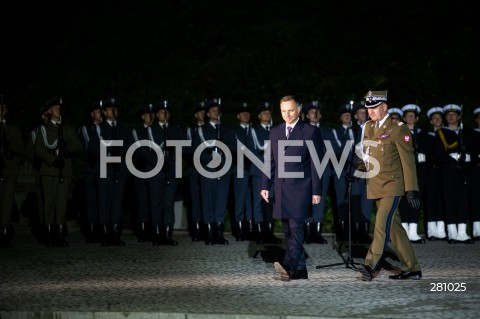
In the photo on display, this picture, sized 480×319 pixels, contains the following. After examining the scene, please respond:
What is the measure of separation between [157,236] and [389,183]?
5420 millimetres

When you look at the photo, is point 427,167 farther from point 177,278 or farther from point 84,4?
point 84,4

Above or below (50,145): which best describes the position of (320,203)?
below

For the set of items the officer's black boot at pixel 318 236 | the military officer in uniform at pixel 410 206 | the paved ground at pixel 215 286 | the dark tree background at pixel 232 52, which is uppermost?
the dark tree background at pixel 232 52

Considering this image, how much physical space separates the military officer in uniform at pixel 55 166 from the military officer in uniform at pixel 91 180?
42cm

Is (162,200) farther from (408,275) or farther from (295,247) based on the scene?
(408,275)

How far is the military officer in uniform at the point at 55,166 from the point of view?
47.0 feet

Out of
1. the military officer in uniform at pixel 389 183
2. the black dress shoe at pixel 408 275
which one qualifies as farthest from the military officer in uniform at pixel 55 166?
the black dress shoe at pixel 408 275

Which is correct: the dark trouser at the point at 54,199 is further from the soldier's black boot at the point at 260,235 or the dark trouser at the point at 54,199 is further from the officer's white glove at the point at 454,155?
the officer's white glove at the point at 454,155

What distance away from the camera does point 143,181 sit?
1506 centimetres

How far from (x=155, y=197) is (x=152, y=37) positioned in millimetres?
12441

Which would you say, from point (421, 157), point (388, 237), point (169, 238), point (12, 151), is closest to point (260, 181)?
point (169, 238)

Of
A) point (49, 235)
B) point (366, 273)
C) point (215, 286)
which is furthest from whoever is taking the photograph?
point (49, 235)

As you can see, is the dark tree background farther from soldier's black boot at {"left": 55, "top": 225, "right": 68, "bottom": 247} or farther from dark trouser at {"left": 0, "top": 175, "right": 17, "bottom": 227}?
soldier's black boot at {"left": 55, "top": 225, "right": 68, "bottom": 247}

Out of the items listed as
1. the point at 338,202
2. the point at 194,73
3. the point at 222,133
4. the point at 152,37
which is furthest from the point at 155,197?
the point at 152,37
